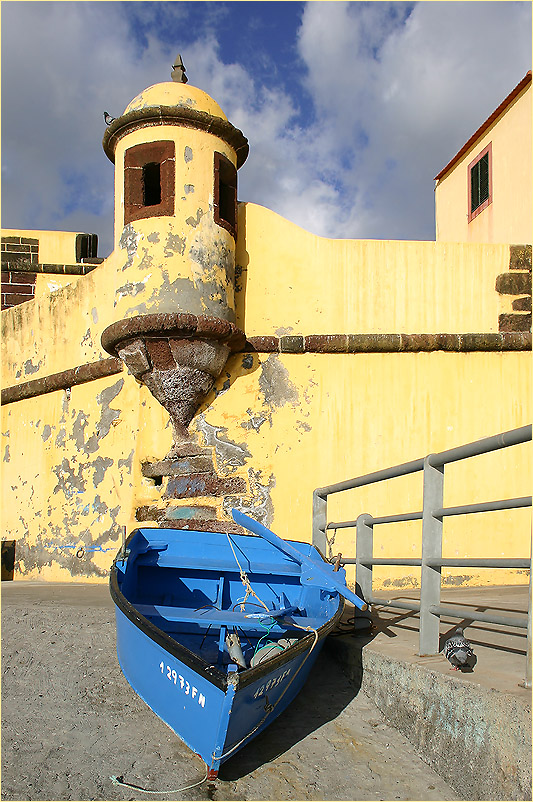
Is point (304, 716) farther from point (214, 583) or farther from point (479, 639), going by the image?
point (214, 583)

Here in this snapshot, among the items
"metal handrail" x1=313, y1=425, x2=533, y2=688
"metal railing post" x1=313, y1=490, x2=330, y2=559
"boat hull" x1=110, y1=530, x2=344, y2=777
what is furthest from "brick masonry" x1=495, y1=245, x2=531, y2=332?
"boat hull" x1=110, y1=530, x2=344, y2=777

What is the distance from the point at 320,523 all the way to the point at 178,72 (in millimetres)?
5142

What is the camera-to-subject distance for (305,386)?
290 inches

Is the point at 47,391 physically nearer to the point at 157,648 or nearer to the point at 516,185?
the point at 157,648

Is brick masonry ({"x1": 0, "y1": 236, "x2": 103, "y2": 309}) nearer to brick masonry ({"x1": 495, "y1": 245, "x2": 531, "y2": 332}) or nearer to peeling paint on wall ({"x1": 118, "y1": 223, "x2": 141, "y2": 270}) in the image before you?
peeling paint on wall ({"x1": 118, "y1": 223, "x2": 141, "y2": 270})

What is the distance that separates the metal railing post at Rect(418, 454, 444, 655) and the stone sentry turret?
364 centimetres

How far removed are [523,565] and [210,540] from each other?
3.49m

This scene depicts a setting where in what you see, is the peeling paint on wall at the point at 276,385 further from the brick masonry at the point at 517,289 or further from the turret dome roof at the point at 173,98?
the turret dome roof at the point at 173,98

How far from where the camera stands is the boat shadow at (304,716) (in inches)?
134

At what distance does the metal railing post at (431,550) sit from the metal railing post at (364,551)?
116cm

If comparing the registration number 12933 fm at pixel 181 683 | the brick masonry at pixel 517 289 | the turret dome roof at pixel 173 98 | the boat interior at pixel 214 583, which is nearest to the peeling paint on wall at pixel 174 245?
the turret dome roof at pixel 173 98

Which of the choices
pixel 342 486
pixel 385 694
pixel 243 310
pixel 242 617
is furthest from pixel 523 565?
pixel 243 310

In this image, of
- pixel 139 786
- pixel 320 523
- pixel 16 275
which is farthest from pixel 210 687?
pixel 16 275

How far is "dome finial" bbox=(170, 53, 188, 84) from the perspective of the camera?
7578mm
